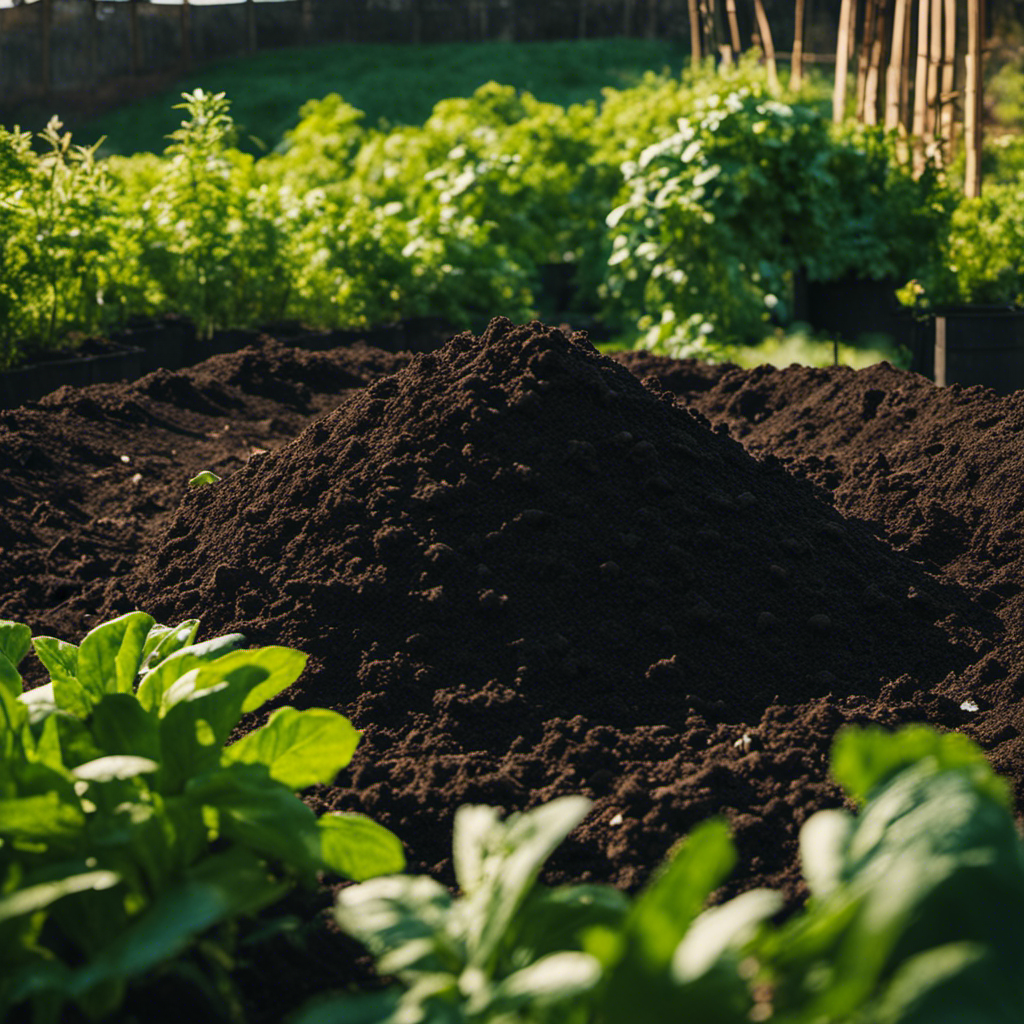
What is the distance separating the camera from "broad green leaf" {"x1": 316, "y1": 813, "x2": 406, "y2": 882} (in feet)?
5.33

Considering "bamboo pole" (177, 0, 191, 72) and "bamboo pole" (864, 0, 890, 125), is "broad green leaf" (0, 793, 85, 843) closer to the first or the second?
"bamboo pole" (864, 0, 890, 125)

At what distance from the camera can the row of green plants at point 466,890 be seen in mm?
996

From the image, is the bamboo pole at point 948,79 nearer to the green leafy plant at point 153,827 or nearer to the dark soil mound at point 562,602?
the dark soil mound at point 562,602

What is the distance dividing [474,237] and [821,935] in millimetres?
8388

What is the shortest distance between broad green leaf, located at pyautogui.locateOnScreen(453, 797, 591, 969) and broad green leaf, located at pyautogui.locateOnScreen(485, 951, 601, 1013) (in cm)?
7

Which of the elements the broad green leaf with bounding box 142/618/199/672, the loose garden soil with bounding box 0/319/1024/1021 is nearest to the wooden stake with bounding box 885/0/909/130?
the loose garden soil with bounding box 0/319/1024/1021

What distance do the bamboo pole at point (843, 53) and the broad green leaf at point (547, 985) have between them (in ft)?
29.4

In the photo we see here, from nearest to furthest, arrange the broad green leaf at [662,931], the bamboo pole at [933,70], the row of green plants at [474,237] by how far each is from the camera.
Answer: the broad green leaf at [662,931] < the row of green plants at [474,237] < the bamboo pole at [933,70]

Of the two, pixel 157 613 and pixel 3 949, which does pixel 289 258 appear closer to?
pixel 157 613

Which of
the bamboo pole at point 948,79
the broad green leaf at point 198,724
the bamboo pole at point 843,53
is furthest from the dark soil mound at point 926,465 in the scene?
the bamboo pole at point 843,53

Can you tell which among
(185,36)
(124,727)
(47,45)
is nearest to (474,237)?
(124,727)

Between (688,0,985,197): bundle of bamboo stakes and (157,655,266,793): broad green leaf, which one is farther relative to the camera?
(688,0,985,197): bundle of bamboo stakes

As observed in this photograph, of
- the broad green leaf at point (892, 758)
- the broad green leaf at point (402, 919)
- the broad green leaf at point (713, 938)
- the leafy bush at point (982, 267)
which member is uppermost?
the leafy bush at point (982, 267)

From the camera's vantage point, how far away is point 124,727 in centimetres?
165
